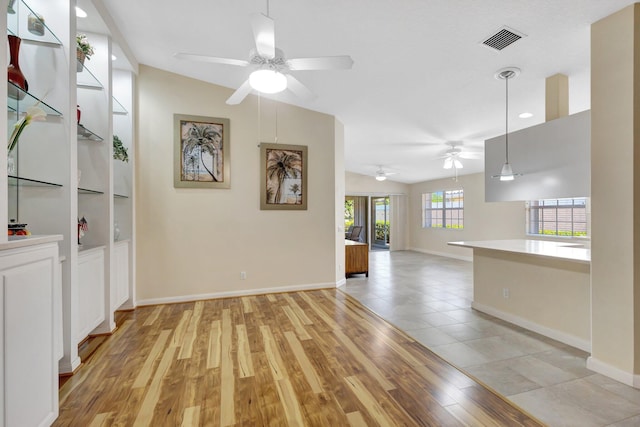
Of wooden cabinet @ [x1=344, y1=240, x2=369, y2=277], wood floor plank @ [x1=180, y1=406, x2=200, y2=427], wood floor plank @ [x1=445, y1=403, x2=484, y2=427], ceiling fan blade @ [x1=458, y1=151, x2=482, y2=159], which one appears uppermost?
ceiling fan blade @ [x1=458, y1=151, x2=482, y2=159]

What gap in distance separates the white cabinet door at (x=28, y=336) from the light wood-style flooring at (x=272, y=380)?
1.02ft

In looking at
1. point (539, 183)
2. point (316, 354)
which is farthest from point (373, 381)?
point (539, 183)

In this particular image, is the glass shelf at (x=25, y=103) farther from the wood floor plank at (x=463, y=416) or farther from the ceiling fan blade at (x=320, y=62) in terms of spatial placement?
the wood floor plank at (x=463, y=416)

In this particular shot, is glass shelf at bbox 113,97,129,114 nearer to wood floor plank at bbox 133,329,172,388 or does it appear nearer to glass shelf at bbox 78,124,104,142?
glass shelf at bbox 78,124,104,142

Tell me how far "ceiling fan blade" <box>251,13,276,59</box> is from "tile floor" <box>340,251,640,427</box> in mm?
2768

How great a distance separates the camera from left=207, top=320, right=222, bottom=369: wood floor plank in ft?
7.82

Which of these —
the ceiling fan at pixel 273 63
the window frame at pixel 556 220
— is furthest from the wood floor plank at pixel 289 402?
the window frame at pixel 556 220

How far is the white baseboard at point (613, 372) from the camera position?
2.03 m

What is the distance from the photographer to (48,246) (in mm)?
1645

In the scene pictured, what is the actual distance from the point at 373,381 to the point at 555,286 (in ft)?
7.01

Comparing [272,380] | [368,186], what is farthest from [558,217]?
[272,380]

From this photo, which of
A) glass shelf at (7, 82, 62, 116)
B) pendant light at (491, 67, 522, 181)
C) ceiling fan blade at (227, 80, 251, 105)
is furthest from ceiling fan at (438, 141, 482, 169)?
glass shelf at (7, 82, 62, 116)

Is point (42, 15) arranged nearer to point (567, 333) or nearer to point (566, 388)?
point (566, 388)

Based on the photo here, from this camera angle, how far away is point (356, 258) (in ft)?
18.5
